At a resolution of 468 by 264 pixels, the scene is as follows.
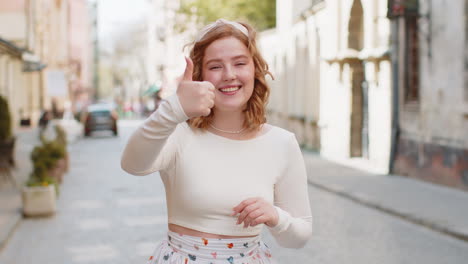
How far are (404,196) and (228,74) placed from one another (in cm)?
1044

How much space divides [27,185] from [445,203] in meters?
6.58

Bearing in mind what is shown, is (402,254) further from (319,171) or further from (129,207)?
(319,171)

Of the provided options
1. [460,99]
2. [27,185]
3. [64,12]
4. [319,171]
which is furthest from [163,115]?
[64,12]

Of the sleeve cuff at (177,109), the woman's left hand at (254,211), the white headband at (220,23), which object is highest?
the white headband at (220,23)

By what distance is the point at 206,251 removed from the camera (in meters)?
2.47

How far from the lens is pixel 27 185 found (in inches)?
425

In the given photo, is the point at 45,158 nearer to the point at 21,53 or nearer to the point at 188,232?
the point at 21,53

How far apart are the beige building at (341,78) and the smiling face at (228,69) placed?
48.3 feet

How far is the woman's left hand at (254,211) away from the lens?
230 centimetres

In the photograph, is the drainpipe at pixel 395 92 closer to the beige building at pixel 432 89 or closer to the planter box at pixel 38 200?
the beige building at pixel 432 89

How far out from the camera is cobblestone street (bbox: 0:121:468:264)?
7.71 metres

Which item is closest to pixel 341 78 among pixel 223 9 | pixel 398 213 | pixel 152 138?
pixel 398 213

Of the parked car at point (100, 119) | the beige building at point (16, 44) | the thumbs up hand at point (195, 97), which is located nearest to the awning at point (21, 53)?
the beige building at point (16, 44)

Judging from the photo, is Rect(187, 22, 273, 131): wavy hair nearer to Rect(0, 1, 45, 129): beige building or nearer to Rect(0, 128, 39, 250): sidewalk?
Rect(0, 128, 39, 250): sidewalk
